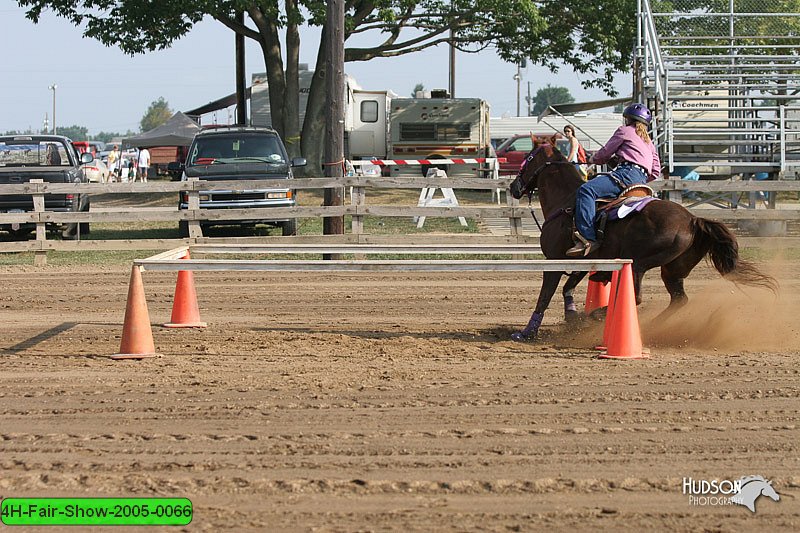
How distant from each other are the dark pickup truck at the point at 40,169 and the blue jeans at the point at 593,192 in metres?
12.0

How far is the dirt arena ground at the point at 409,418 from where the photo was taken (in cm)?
498

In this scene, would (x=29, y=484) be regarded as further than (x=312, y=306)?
No

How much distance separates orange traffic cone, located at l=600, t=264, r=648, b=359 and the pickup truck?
10193 millimetres

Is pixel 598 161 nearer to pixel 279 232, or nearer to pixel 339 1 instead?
pixel 339 1

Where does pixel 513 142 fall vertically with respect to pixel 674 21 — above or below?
below

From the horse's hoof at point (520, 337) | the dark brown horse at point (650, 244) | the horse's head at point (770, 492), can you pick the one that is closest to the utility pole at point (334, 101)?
the dark brown horse at point (650, 244)

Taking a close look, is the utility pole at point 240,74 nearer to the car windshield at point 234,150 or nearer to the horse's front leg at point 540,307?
the car windshield at point 234,150

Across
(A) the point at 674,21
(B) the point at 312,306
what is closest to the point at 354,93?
(A) the point at 674,21

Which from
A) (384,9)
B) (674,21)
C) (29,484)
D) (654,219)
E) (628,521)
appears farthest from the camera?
(384,9)

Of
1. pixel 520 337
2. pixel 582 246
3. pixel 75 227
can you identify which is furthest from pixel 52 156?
pixel 582 246

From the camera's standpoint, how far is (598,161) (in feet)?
31.4

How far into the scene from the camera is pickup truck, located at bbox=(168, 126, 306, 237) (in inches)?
733

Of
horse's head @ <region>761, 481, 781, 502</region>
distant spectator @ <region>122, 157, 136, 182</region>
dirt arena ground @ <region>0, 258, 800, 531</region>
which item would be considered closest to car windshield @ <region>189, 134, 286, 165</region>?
dirt arena ground @ <region>0, 258, 800, 531</region>

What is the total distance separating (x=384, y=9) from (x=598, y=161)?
60.7ft
